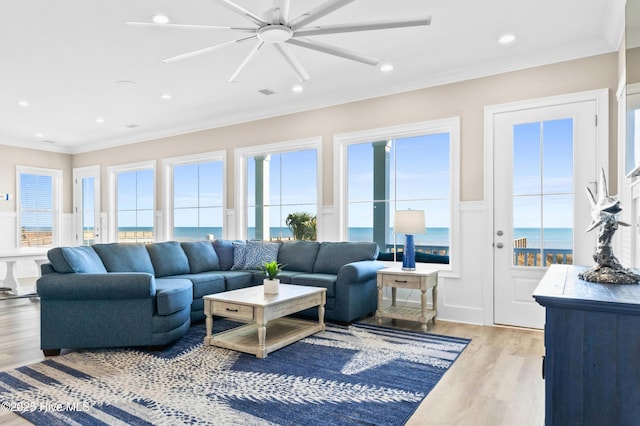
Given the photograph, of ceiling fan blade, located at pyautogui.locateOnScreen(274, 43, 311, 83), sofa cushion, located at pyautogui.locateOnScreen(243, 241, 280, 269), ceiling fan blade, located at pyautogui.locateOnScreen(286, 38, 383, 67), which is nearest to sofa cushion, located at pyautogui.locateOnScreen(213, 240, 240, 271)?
sofa cushion, located at pyautogui.locateOnScreen(243, 241, 280, 269)

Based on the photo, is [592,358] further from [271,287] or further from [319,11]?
[271,287]

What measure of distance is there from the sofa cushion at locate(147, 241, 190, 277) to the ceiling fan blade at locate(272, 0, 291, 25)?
2.98m

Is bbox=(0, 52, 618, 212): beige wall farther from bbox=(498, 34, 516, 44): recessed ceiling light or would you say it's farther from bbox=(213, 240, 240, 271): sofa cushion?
bbox=(213, 240, 240, 271): sofa cushion

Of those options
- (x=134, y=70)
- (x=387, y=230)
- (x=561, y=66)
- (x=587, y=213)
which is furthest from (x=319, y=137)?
(x=587, y=213)

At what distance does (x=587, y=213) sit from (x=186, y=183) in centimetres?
583

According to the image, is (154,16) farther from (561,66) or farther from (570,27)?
(561,66)

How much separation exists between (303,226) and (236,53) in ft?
7.98

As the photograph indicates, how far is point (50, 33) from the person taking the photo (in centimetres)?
351

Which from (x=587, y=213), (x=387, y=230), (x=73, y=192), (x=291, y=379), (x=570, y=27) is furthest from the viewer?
(x=73, y=192)

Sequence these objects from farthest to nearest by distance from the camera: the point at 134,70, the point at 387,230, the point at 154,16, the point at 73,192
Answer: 1. the point at 73,192
2. the point at 387,230
3. the point at 134,70
4. the point at 154,16

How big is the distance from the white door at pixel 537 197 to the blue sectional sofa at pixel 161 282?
53.7 inches

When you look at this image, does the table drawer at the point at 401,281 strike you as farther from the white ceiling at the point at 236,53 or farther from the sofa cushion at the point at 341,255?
the white ceiling at the point at 236,53

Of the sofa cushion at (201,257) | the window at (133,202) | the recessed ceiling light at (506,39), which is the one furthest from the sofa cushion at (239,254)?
the recessed ceiling light at (506,39)

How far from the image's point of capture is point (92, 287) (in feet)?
10.6
